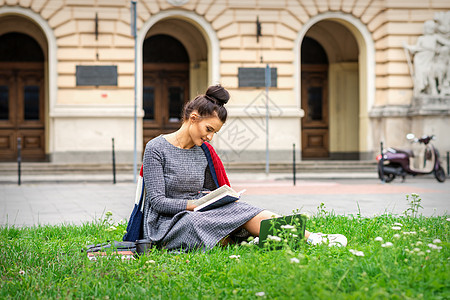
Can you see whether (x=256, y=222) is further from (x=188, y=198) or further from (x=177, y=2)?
(x=177, y=2)

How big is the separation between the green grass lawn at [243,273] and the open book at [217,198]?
333 millimetres

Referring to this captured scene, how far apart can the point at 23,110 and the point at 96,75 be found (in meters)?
3.95

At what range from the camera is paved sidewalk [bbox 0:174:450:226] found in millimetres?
8039

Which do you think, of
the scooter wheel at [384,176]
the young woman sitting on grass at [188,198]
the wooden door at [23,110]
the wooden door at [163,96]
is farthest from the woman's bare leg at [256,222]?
the wooden door at [23,110]

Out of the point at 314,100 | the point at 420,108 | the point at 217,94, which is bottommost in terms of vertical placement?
the point at 217,94

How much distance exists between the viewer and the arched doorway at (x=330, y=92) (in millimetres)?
22531

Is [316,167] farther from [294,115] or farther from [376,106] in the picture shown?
[376,106]

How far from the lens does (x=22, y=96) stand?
69.8 feet

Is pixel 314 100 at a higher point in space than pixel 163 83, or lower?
lower

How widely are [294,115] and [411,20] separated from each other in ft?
16.2

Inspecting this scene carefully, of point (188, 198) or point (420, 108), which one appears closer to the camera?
point (188, 198)

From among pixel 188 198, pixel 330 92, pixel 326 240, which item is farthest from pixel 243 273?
pixel 330 92

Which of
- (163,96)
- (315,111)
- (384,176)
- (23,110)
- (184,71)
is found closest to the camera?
(384,176)

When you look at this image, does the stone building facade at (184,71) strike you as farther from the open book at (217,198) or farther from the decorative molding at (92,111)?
the open book at (217,198)
